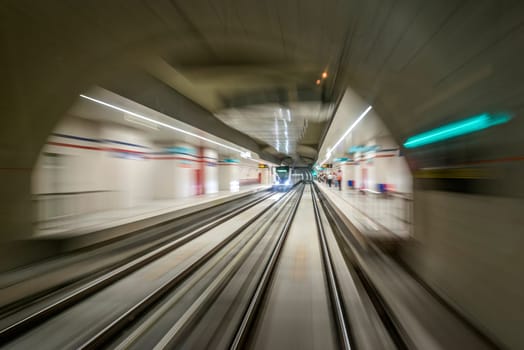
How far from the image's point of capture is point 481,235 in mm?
2301

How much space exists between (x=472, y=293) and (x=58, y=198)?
9.05 meters

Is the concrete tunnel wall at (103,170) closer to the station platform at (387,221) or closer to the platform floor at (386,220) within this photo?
the station platform at (387,221)

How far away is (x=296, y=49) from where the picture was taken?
521cm

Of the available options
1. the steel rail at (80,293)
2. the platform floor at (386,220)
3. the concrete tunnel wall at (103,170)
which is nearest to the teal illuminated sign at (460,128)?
the platform floor at (386,220)

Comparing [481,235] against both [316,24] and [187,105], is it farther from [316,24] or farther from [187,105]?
[187,105]

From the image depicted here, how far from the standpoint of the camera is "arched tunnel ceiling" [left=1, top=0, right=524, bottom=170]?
2.19 m

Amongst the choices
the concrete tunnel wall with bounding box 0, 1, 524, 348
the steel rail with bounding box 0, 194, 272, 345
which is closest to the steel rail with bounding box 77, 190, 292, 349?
the steel rail with bounding box 0, 194, 272, 345

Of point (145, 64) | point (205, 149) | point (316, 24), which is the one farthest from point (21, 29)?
point (205, 149)

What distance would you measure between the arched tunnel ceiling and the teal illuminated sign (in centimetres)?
9

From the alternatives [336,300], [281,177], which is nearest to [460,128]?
[336,300]

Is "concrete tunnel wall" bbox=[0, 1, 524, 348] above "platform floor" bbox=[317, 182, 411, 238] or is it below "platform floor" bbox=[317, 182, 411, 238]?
above

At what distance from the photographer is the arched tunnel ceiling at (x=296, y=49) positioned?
2.19 m

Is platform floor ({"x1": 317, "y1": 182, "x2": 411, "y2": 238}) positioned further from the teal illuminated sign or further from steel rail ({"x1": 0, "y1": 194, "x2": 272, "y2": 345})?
steel rail ({"x1": 0, "y1": 194, "x2": 272, "y2": 345})

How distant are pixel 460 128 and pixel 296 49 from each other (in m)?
3.84
